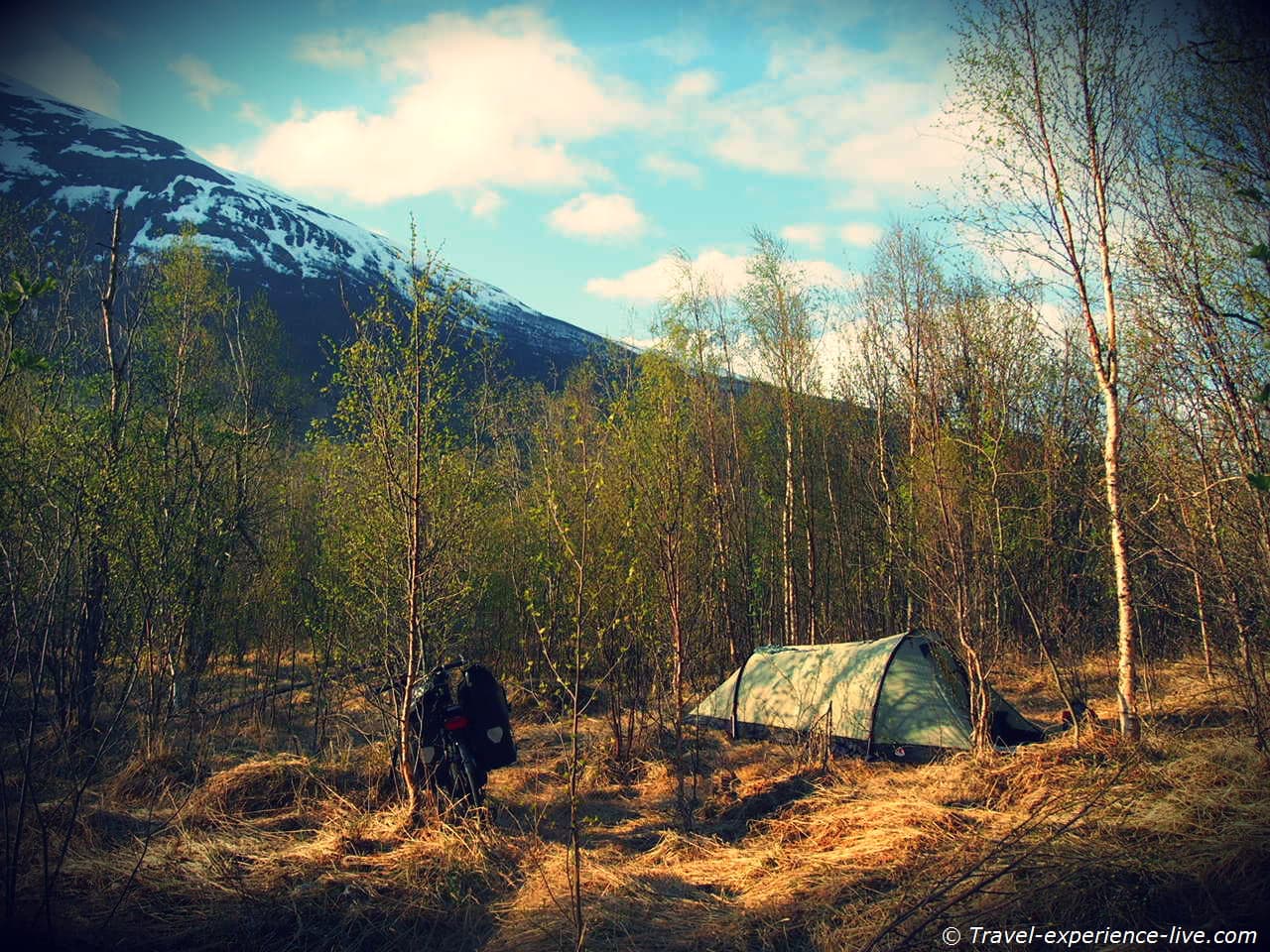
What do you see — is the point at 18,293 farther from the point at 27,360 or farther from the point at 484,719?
the point at 484,719

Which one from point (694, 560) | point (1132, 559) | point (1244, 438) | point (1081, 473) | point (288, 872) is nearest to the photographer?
point (288, 872)

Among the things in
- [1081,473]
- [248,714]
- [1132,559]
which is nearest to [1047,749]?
[1132,559]

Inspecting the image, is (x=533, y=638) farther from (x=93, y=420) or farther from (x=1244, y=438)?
(x=1244, y=438)

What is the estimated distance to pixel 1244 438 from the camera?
575 centimetres

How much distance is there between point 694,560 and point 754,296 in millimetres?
8183

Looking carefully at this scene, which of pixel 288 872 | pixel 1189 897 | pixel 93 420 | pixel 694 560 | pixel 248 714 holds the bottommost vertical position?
pixel 248 714

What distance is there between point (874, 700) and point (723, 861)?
4.33 meters

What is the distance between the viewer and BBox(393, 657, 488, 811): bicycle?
20.3 feet

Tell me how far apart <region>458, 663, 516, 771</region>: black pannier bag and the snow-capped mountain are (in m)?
57.1

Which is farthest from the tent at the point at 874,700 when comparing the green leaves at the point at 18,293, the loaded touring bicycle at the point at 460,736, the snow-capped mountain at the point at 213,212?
the snow-capped mountain at the point at 213,212

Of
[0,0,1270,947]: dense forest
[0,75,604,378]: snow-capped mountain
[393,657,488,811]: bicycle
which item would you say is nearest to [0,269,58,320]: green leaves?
[0,0,1270,947]: dense forest

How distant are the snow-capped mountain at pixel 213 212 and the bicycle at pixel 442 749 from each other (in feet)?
187

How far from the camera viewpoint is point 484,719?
6.38 metres

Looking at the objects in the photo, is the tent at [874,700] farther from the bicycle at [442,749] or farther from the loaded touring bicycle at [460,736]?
the bicycle at [442,749]
